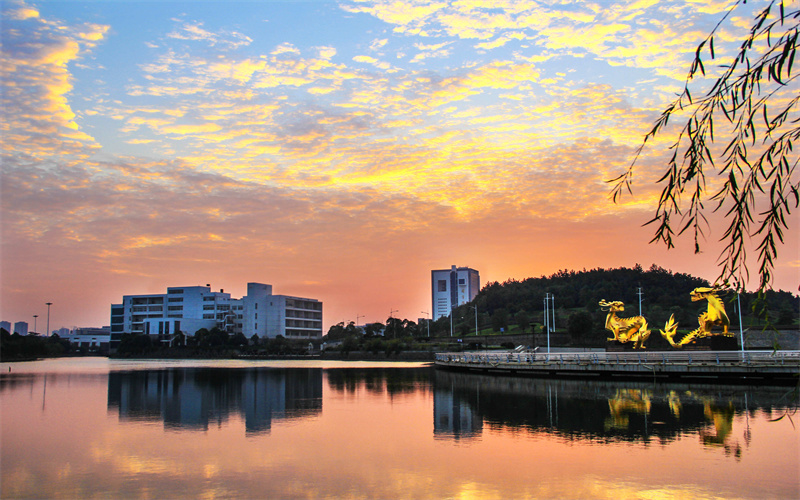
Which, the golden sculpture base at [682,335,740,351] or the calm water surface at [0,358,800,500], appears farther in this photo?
the golden sculpture base at [682,335,740,351]

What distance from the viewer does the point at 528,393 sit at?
3669 centimetres

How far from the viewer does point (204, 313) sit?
14700 centimetres

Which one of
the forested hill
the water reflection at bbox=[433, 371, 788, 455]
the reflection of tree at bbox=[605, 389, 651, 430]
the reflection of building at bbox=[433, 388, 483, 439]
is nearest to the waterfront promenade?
the water reflection at bbox=[433, 371, 788, 455]

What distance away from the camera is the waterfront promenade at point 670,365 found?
3831 centimetres

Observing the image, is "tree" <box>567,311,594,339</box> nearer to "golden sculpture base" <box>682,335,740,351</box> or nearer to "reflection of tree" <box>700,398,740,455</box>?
"golden sculpture base" <box>682,335,740,351</box>

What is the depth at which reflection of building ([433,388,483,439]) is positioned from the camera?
23.8 metres

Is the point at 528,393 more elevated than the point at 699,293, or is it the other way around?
the point at 699,293

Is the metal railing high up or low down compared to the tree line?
down

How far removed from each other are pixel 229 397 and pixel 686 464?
2676cm

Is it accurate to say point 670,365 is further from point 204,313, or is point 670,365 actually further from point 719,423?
point 204,313

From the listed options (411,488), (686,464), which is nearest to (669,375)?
(686,464)

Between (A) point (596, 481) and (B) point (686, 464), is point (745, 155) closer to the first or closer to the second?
(A) point (596, 481)

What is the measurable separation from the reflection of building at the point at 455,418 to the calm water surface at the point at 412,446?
0.09 metres

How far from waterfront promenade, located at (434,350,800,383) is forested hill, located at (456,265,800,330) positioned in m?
52.8
